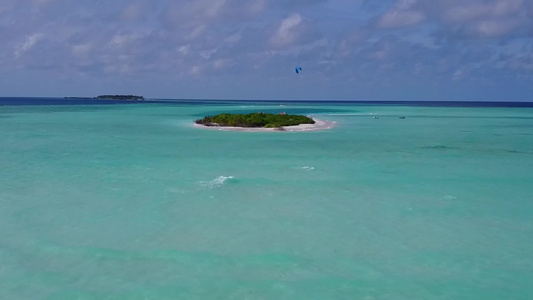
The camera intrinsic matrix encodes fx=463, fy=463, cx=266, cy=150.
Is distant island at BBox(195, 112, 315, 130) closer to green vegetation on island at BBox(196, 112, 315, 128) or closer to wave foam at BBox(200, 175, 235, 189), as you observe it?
green vegetation on island at BBox(196, 112, 315, 128)

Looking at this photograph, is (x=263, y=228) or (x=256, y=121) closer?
(x=263, y=228)

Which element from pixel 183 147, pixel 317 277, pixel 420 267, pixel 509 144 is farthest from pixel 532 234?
pixel 509 144

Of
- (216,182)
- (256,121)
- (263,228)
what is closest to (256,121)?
(256,121)

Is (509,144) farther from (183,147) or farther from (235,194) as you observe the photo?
(235,194)

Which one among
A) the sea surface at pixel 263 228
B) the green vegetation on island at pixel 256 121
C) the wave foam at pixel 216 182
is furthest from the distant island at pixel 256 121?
the wave foam at pixel 216 182

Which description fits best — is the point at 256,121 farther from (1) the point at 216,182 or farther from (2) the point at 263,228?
(2) the point at 263,228

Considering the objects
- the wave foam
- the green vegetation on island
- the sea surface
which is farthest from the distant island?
the wave foam

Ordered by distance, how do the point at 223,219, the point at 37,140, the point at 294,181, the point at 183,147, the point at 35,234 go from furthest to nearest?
the point at 37,140 < the point at 183,147 < the point at 294,181 < the point at 223,219 < the point at 35,234

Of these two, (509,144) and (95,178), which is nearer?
(95,178)
